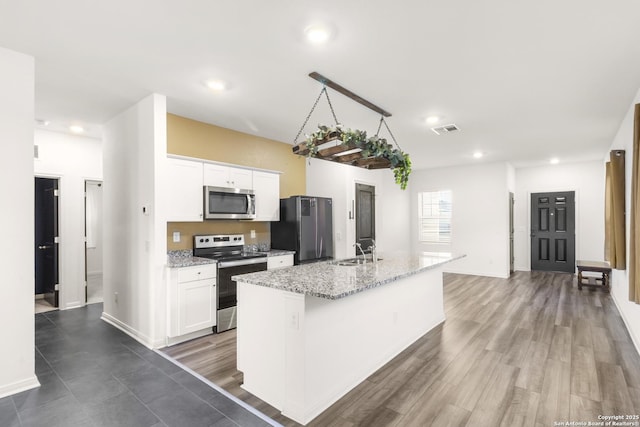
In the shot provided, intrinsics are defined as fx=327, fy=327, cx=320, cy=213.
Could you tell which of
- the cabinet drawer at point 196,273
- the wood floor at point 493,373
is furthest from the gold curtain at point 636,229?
the cabinet drawer at point 196,273

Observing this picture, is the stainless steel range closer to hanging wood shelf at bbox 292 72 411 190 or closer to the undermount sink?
the undermount sink

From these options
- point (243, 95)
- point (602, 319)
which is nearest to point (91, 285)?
point (243, 95)

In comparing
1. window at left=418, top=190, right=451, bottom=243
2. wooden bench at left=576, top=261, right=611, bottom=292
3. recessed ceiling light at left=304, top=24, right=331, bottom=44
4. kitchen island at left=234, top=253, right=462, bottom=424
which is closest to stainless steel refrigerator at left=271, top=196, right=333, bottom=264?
kitchen island at left=234, top=253, right=462, bottom=424

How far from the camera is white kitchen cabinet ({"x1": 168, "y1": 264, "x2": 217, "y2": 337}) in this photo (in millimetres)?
3414

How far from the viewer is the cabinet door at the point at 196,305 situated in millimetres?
3459

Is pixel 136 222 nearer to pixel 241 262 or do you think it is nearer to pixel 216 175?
pixel 216 175

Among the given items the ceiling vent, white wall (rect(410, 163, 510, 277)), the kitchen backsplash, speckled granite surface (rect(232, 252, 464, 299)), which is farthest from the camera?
white wall (rect(410, 163, 510, 277))

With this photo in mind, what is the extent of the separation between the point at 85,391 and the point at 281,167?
376 cm

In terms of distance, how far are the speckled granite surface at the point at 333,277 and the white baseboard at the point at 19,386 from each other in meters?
1.81

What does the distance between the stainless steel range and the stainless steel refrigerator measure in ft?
2.13

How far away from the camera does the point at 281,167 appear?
5395mm

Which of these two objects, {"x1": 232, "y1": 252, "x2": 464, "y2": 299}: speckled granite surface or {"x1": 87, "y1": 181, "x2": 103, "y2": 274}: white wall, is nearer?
{"x1": 232, "y1": 252, "x2": 464, "y2": 299}: speckled granite surface

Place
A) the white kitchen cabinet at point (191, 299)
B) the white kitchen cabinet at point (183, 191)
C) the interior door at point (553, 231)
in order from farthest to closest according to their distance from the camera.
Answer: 1. the interior door at point (553, 231)
2. the white kitchen cabinet at point (183, 191)
3. the white kitchen cabinet at point (191, 299)

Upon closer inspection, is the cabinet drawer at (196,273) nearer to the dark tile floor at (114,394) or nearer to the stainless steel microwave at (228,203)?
the stainless steel microwave at (228,203)
